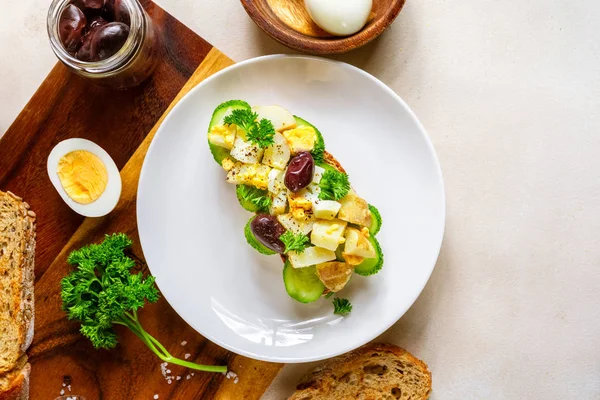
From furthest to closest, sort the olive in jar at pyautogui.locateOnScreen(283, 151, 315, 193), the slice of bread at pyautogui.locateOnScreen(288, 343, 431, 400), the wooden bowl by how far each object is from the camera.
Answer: the slice of bread at pyautogui.locateOnScreen(288, 343, 431, 400)
the wooden bowl
the olive in jar at pyautogui.locateOnScreen(283, 151, 315, 193)

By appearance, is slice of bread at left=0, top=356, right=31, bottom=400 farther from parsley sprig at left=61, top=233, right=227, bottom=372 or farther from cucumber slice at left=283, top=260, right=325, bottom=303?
cucumber slice at left=283, top=260, right=325, bottom=303

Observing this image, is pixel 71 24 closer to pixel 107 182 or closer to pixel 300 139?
pixel 107 182

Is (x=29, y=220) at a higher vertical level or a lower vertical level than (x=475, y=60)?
lower

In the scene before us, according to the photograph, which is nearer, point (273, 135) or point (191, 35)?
point (273, 135)

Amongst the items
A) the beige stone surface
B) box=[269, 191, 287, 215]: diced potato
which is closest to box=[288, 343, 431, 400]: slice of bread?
the beige stone surface

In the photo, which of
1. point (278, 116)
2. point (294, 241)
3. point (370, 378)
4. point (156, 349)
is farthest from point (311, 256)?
point (156, 349)

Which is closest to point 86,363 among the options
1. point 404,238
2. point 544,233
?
point 404,238

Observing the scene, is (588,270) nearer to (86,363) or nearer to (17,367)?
(86,363)
